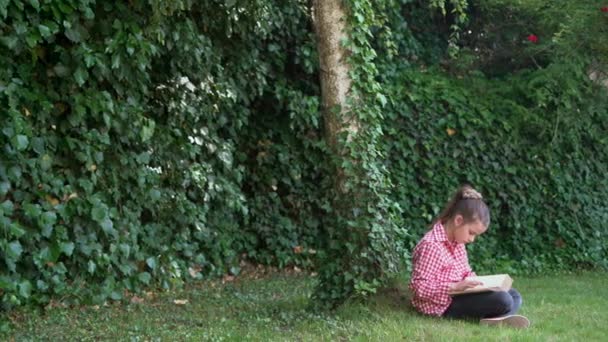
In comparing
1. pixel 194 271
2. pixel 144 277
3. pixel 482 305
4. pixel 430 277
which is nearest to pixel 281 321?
pixel 430 277

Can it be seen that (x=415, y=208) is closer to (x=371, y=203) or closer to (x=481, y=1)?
(x=481, y=1)

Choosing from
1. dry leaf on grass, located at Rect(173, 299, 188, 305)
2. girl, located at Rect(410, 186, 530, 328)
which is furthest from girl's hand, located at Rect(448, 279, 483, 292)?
dry leaf on grass, located at Rect(173, 299, 188, 305)

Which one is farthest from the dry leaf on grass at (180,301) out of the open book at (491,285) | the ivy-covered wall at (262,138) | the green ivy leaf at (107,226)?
the open book at (491,285)

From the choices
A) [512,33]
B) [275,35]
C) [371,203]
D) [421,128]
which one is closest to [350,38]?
[371,203]

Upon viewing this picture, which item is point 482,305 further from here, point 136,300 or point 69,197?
point 69,197

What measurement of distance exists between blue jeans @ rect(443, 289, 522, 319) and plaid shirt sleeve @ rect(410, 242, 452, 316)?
78 millimetres

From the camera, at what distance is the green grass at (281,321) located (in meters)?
6.16

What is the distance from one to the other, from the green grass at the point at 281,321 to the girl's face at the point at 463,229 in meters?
0.64

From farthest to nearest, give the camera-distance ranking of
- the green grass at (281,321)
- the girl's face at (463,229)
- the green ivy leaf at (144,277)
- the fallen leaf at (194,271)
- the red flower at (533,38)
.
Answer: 1. the red flower at (533,38)
2. the fallen leaf at (194,271)
3. the green ivy leaf at (144,277)
4. the girl's face at (463,229)
5. the green grass at (281,321)

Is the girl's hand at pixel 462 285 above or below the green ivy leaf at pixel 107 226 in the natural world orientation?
below

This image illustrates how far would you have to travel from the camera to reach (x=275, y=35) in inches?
397

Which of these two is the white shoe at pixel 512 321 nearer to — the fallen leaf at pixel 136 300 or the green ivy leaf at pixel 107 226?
the fallen leaf at pixel 136 300

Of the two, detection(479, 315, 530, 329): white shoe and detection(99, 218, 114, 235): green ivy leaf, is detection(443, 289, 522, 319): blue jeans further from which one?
detection(99, 218, 114, 235): green ivy leaf

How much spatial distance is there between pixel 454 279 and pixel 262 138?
161 inches
